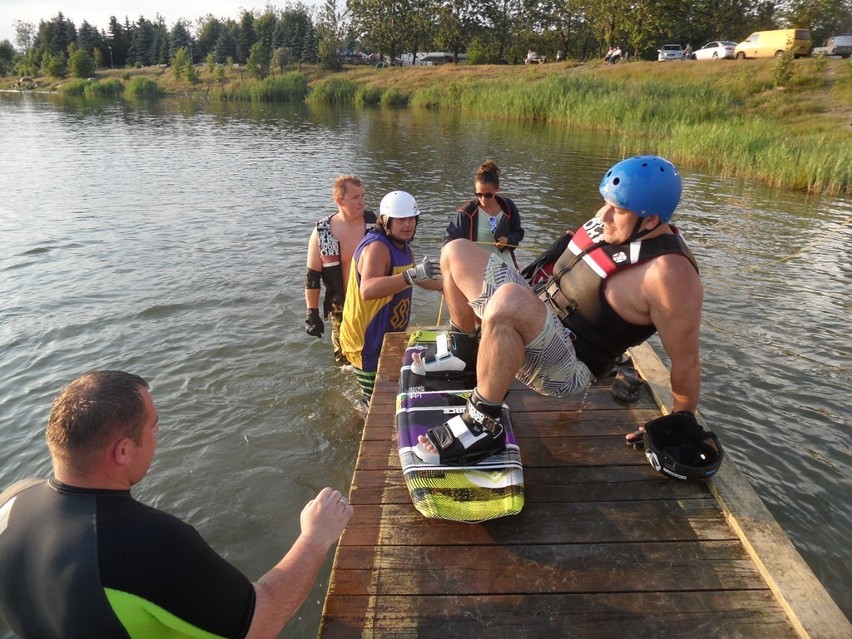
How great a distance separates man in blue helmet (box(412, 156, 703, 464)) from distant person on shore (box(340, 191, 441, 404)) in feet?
3.46

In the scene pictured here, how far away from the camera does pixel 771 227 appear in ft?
41.2

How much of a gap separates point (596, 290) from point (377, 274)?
6.91ft

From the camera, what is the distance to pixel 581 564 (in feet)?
9.31

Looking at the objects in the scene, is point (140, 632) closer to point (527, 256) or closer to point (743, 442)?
point (743, 442)

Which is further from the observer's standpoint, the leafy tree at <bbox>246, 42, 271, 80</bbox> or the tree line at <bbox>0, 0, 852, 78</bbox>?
the leafy tree at <bbox>246, 42, 271, 80</bbox>

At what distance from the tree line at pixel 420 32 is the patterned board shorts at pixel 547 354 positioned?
57.3m

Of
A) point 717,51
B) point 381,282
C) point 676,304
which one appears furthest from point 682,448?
point 717,51

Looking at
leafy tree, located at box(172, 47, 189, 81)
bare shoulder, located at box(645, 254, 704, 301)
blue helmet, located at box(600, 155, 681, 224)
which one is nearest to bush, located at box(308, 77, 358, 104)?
leafy tree, located at box(172, 47, 189, 81)

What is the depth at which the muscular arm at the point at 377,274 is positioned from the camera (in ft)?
15.9

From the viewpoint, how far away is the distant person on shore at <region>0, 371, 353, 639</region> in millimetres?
1652

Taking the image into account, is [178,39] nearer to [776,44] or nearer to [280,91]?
[280,91]

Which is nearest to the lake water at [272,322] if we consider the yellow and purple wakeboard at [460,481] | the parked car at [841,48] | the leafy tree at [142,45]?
the yellow and purple wakeboard at [460,481]

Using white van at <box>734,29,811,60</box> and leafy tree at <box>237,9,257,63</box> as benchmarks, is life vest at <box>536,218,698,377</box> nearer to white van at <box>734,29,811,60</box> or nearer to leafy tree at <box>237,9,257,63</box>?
white van at <box>734,29,811,60</box>

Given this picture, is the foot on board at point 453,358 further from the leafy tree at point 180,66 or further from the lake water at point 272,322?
the leafy tree at point 180,66
